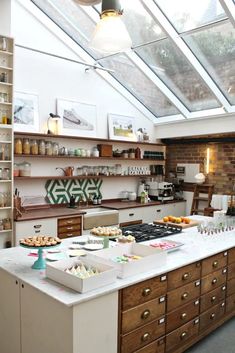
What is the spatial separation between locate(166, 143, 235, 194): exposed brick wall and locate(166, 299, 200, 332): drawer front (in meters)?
3.68

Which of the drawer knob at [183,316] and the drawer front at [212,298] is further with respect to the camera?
the drawer front at [212,298]

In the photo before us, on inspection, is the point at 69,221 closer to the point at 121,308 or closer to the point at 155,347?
the point at 155,347

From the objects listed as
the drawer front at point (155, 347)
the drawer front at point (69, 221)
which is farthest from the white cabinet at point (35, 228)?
the drawer front at point (155, 347)

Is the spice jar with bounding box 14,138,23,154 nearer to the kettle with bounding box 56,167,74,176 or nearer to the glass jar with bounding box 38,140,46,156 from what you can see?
the glass jar with bounding box 38,140,46,156

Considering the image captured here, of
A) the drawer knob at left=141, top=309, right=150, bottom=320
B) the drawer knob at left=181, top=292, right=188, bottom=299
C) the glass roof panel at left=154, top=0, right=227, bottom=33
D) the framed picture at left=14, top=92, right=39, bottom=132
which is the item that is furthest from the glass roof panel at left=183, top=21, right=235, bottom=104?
the drawer knob at left=141, top=309, right=150, bottom=320

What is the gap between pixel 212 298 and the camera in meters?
2.94

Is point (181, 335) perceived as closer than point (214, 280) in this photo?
Yes

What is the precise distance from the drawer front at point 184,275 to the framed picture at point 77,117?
3.34 meters

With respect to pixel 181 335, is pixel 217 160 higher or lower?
higher

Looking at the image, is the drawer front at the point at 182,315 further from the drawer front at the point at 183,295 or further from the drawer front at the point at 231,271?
the drawer front at the point at 231,271

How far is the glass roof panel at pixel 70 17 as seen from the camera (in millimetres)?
4703

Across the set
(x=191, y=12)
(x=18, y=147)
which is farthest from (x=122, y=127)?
(x=191, y=12)

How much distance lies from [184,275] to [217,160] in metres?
4.03

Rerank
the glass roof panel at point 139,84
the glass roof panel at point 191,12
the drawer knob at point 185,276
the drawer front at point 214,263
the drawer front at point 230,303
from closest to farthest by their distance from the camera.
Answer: the drawer knob at point 185,276
the drawer front at point 214,263
the drawer front at point 230,303
the glass roof panel at point 191,12
the glass roof panel at point 139,84
